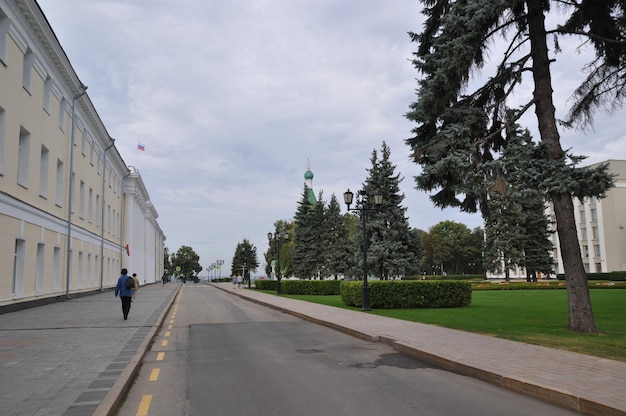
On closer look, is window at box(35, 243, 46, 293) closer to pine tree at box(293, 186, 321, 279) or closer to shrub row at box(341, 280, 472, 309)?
shrub row at box(341, 280, 472, 309)

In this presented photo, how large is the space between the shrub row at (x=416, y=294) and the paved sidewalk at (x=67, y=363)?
978cm

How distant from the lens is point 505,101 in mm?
14516

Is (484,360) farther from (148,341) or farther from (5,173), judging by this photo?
(5,173)

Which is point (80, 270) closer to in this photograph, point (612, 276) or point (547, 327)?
point (547, 327)

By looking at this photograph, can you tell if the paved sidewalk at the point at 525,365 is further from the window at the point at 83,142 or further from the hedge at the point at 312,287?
the window at the point at 83,142

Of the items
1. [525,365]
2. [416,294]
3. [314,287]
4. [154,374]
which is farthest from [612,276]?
[154,374]

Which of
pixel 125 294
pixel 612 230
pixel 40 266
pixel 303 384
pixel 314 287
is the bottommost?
pixel 303 384

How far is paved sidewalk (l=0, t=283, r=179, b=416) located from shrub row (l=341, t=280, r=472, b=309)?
32.1ft

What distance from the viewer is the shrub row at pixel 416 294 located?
20.8 m

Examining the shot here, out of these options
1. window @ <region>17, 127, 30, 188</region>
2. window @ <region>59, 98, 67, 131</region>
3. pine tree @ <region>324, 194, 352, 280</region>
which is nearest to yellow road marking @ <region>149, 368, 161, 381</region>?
window @ <region>17, 127, 30, 188</region>

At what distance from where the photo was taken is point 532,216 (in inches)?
2087

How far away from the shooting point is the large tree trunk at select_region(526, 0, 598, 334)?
38.3 ft

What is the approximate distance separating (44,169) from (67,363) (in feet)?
59.4

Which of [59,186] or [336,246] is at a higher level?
[59,186]
